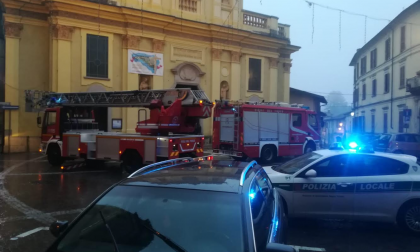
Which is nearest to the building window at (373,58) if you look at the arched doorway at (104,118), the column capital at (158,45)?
the column capital at (158,45)

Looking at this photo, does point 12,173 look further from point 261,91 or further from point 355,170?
point 261,91

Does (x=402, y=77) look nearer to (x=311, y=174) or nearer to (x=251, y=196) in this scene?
(x=311, y=174)

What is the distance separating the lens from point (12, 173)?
44.6ft

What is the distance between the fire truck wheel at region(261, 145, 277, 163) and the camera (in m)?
17.2

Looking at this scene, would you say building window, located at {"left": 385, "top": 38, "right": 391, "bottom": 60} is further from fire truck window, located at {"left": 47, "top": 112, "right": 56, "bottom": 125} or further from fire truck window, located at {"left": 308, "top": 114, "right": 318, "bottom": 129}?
fire truck window, located at {"left": 47, "top": 112, "right": 56, "bottom": 125}

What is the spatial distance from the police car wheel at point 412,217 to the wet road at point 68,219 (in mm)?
172

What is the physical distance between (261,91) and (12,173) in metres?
19.2

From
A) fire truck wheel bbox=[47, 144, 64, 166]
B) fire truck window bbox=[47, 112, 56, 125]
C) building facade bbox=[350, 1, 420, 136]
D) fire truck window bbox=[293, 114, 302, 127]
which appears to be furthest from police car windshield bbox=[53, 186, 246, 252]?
building facade bbox=[350, 1, 420, 136]

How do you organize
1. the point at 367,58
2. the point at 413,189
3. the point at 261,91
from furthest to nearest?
the point at 367,58
the point at 261,91
the point at 413,189

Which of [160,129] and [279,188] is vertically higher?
[160,129]

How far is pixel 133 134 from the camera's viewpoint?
1409cm

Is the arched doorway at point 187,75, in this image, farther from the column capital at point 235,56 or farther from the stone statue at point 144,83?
the column capital at point 235,56

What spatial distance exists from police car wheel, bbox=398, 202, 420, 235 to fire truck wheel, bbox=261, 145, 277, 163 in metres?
10.9

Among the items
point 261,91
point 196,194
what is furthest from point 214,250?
point 261,91
